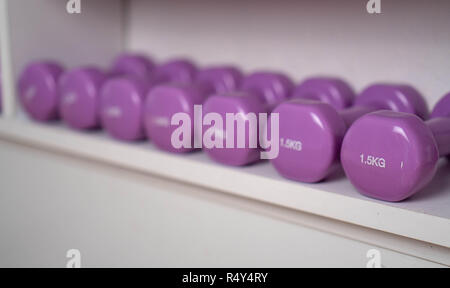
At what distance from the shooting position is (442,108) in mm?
835

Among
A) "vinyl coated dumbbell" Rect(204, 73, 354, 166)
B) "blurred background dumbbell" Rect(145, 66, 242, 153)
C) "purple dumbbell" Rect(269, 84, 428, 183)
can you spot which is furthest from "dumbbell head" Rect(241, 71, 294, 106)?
"purple dumbbell" Rect(269, 84, 428, 183)

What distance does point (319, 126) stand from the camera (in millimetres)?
688

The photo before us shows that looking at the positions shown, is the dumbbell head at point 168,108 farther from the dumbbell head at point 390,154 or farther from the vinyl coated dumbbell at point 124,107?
the dumbbell head at point 390,154

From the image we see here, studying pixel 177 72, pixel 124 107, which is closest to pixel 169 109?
pixel 124 107

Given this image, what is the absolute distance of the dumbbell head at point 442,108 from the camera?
2.70ft

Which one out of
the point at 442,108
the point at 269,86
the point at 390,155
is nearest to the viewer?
the point at 390,155

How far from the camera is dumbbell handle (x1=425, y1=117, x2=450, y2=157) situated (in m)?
0.70

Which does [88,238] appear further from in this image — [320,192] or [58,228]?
[320,192]

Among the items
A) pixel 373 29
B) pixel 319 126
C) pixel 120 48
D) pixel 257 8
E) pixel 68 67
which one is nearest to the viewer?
pixel 319 126

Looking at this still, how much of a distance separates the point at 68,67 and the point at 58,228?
0.47 m

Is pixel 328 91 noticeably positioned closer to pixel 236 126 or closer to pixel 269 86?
pixel 269 86

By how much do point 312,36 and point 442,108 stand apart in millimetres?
361

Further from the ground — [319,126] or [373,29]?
[373,29]
